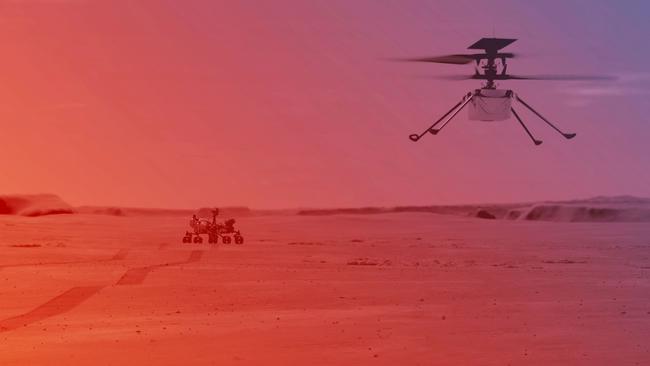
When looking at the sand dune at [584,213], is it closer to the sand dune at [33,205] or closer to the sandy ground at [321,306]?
the sand dune at [33,205]

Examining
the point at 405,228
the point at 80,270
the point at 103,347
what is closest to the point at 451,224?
the point at 405,228

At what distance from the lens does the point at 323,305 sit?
22578 mm

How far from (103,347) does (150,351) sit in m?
0.85

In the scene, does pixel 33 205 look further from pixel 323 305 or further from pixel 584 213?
pixel 323 305

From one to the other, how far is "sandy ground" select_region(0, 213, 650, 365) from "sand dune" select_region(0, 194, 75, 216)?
181ft

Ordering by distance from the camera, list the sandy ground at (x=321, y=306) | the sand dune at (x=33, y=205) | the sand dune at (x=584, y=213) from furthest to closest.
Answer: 1. the sand dune at (x=33, y=205)
2. the sand dune at (x=584, y=213)
3. the sandy ground at (x=321, y=306)

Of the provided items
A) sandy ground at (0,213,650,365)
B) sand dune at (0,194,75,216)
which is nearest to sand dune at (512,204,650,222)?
sand dune at (0,194,75,216)

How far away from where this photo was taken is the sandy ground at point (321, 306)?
1581cm

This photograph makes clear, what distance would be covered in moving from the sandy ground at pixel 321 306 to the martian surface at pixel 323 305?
0.04 m

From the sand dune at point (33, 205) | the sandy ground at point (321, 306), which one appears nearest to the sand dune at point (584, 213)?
the sand dune at point (33, 205)

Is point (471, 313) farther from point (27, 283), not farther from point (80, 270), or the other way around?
point (80, 270)

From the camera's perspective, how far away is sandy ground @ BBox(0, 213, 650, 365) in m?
15.8

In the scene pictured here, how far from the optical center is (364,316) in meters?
20.4

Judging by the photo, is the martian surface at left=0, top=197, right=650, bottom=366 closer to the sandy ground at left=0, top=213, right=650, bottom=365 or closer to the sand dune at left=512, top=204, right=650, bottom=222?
the sandy ground at left=0, top=213, right=650, bottom=365
